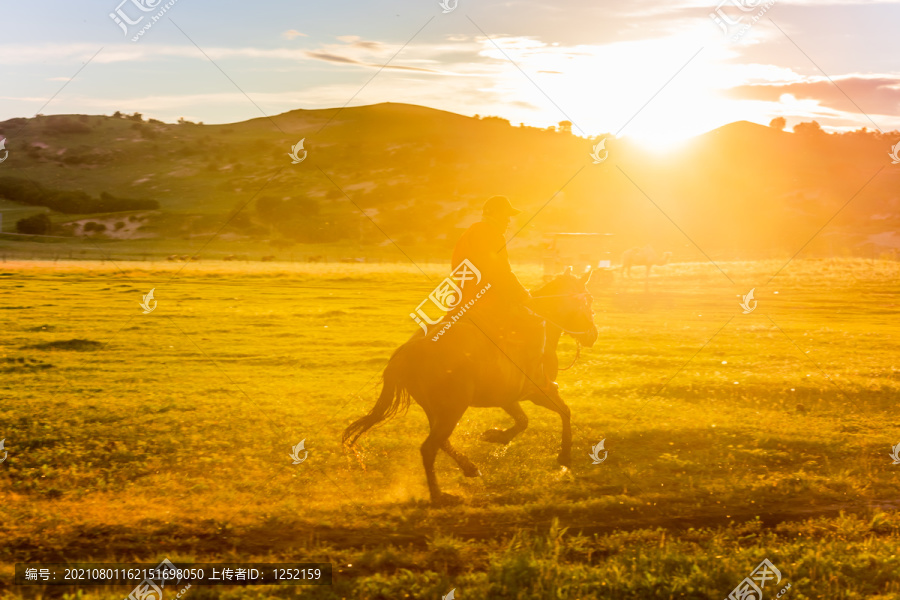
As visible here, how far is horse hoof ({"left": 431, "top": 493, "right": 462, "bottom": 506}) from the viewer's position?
27.8 feet

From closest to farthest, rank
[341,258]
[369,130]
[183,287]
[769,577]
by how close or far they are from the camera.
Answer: [769,577] < [183,287] < [341,258] < [369,130]

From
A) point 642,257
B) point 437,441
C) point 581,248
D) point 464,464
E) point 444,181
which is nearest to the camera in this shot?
point 437,441

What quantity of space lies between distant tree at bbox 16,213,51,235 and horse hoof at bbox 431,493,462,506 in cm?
9231

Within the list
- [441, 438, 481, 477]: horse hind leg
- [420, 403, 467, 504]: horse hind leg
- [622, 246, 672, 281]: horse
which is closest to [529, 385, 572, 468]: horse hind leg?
[441, 438, 481, 477]: horse hind leg

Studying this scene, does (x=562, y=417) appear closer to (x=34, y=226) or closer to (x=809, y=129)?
(x=34, y=226)

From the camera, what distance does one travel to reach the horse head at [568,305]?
10.6m

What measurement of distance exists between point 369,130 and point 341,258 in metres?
96.6

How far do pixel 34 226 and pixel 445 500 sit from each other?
9471cm

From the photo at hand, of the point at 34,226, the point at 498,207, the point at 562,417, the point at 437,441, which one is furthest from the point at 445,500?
the point at 34,226

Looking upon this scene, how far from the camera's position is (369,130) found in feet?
531

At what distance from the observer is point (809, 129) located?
139125 millimetres

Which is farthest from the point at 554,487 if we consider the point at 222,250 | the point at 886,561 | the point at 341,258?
the point at 222,250

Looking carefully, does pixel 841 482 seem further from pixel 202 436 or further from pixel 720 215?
pixel 720 215

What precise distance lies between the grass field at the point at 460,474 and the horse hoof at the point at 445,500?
0.17 m
